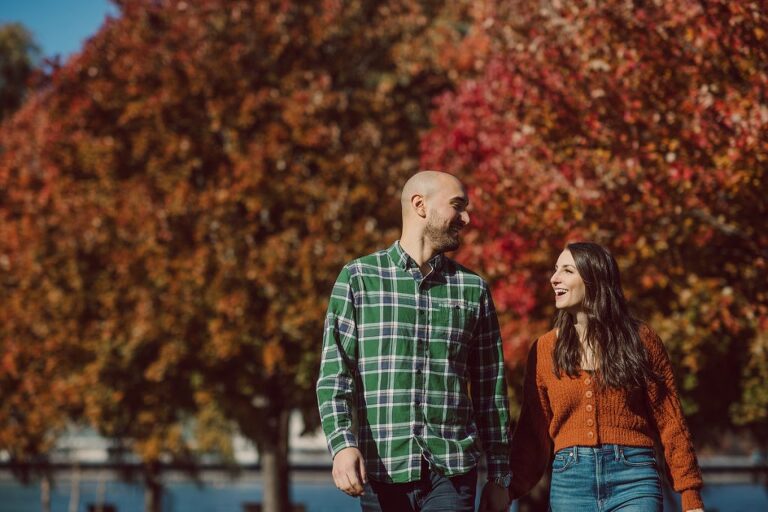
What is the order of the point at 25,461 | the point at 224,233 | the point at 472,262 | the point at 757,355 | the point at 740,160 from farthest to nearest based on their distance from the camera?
the point at 25,461, the point at 224,233, the point at 472,262, the point at 757,355, the point at 740,160

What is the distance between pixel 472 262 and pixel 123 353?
814 cm

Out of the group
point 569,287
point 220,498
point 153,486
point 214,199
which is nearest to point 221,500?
point 220,498

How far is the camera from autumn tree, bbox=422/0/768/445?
10.2 meters

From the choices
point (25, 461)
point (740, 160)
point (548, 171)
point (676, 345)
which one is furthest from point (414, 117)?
point (25, 461)

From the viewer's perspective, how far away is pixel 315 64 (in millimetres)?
18953

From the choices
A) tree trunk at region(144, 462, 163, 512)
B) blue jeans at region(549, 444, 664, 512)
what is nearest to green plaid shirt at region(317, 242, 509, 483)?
blue jeans at region(549, 444, 664, 512)

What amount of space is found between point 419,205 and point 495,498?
57.5 inches

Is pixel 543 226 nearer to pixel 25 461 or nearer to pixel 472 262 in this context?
pixel 472 262

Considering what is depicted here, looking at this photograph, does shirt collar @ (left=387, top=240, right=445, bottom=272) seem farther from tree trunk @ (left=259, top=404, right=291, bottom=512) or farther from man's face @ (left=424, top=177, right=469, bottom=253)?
tree trunk @ (left=259, top=404, right=291, bottom=512)

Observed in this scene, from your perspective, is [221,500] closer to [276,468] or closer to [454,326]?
[276,468]

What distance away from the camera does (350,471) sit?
383 cm

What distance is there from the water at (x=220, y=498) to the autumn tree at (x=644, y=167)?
9.39m

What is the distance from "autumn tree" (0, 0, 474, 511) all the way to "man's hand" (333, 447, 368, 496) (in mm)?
12491

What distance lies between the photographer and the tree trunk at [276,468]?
760 inches
